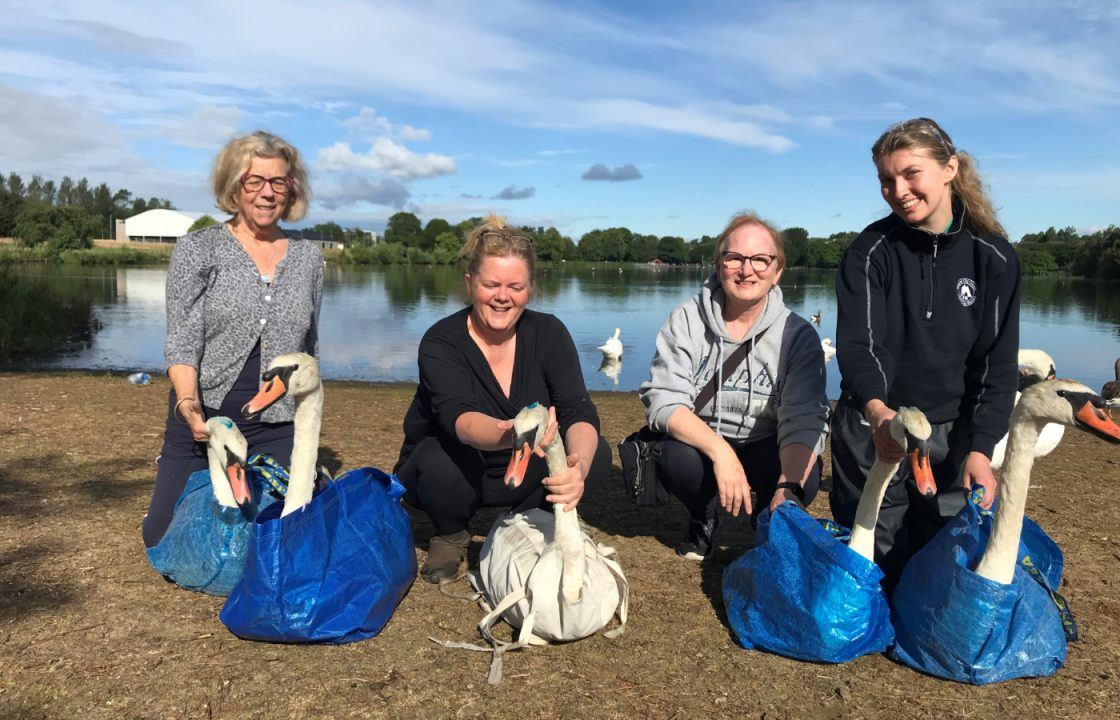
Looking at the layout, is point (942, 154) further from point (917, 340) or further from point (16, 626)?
point (16, 626)

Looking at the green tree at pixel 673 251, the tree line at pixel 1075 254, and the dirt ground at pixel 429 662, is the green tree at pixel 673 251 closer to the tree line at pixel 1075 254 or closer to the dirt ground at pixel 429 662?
the tree line at pixel 1075 254

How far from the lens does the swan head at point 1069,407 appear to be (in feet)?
10.0

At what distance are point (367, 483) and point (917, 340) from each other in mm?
2889

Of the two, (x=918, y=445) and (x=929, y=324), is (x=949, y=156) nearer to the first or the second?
(x=929, y=324)

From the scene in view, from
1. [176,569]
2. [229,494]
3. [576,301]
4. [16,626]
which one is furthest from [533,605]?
[576,301]

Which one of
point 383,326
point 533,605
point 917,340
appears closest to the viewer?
point 533,605

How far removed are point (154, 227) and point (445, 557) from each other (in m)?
140

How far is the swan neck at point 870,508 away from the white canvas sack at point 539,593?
1079mm

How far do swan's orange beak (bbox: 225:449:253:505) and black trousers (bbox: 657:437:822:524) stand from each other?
2.24 meters

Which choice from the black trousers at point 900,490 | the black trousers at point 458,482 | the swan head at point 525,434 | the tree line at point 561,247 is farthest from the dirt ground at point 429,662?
the tree line at point 561,247

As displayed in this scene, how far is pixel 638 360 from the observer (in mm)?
18703

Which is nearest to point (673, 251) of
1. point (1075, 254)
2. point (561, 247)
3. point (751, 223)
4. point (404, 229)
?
point (561, 247)

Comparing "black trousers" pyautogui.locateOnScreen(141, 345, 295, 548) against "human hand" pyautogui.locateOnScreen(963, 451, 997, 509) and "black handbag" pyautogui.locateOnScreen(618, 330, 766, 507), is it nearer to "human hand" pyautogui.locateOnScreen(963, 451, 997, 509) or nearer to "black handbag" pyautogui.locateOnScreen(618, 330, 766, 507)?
"black handbag" pyautogui.locateOnScreen(618, 330, 766, 507)

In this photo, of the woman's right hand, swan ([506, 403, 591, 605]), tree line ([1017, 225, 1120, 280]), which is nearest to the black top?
swan ([506, 403, 591, 605])
